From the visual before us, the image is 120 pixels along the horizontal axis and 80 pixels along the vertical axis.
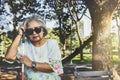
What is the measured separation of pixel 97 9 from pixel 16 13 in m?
9.05

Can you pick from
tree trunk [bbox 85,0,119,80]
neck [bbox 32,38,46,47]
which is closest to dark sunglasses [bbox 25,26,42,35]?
neck [bbox 32,38,46,47]

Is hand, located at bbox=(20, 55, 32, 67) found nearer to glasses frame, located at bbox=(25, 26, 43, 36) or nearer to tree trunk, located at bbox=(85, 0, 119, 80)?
glasses frame, located at bbox=(25, 26, 43, 36)

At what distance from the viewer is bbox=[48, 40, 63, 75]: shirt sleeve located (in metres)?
3.20

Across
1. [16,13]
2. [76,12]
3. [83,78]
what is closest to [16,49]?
[83,78]

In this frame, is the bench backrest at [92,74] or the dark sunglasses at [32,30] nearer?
the dark sunglasses at [32,30]

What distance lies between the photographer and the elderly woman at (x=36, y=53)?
10.5 feet

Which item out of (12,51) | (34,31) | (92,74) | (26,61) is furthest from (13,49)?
(92,74)

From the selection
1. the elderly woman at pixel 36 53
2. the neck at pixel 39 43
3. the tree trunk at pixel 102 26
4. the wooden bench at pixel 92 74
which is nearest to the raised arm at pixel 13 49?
the elderly woman at pixel 36 53

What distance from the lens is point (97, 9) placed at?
27.1 ft

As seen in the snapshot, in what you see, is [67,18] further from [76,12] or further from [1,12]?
[1,12]

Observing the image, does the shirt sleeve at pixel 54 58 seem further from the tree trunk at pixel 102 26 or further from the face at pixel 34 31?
the tree trunk at pixel 102 26

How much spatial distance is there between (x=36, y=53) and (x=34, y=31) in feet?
0.78

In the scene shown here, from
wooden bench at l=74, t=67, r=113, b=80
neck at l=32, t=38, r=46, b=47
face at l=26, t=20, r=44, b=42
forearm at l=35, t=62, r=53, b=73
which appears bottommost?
wooden bench at l=74, t=67, r=113, b=80

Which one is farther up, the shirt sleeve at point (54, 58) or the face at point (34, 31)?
the face at point (34, 31)
